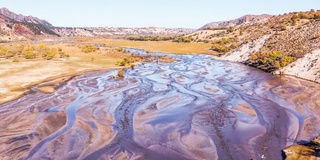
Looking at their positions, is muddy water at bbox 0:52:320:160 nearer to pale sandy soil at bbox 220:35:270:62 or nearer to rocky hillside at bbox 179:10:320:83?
rocky hillside at bbox 179:10:320:83

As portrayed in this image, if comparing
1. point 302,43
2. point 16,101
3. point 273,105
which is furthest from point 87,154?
point 302,43

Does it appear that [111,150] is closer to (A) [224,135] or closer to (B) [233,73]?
(A) [224,135]

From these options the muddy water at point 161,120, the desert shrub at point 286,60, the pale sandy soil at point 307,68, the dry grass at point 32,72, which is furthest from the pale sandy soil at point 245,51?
the dry grass at point 32,72

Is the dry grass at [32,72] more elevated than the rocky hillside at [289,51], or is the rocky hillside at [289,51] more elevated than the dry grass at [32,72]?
the rocky hillside at [289,51]

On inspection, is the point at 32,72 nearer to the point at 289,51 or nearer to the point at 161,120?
the point at 161,120

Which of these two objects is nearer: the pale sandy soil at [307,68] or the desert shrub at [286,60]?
the pale sandy soil at [307,68]

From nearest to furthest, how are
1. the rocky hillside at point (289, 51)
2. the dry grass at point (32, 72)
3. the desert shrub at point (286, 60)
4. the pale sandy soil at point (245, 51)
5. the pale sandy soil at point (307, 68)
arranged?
the dry grass at point (32, 72)
the pale sandy soil at point (307, 68)
the rocky hillside at point (289, 51)
the desert shrub at point (286, 60)
the pale sandy soil at point (245, 51)

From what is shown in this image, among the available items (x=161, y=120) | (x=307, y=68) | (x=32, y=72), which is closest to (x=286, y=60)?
(x=307, y=68)

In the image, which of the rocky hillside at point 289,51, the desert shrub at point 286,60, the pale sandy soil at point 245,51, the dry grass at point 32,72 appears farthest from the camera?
the pale sandy soil at point 245,51

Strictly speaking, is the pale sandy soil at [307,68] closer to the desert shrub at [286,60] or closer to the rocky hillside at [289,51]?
the rocky hillside at [289,51]
